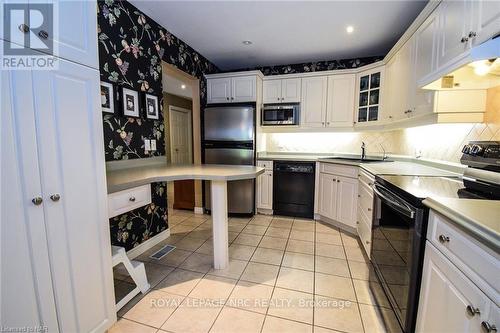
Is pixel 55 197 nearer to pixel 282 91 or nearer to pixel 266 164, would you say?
pixel 266 164

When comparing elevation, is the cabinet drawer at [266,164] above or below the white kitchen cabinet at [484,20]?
below

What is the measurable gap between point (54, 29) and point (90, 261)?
3.87 ft

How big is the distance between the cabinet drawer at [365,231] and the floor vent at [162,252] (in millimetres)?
2044

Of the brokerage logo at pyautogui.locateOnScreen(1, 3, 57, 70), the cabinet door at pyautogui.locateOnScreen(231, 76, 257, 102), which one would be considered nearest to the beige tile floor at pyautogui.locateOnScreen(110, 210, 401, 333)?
the brokerage logo at pyautogui.locateOnScreen(1, 3, 57, 70)

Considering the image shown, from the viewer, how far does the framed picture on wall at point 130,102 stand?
2139 millimetres

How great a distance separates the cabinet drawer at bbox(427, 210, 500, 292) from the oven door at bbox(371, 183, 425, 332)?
3.6 inches

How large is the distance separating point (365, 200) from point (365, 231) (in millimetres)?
312

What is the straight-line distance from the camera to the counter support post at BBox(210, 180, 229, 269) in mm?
2008

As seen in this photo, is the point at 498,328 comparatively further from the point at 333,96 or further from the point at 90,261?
the point at 333,96

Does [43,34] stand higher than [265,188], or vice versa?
[43,34]

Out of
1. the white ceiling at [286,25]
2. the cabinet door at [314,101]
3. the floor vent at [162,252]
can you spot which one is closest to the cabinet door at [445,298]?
the floor vent at [162,252]

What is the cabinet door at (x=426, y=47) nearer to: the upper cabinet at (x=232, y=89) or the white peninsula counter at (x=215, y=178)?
the white peninsula counter at (x=215, y=178)

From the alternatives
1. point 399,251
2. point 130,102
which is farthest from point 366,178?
point 130,102

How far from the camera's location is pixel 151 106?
251 cm
